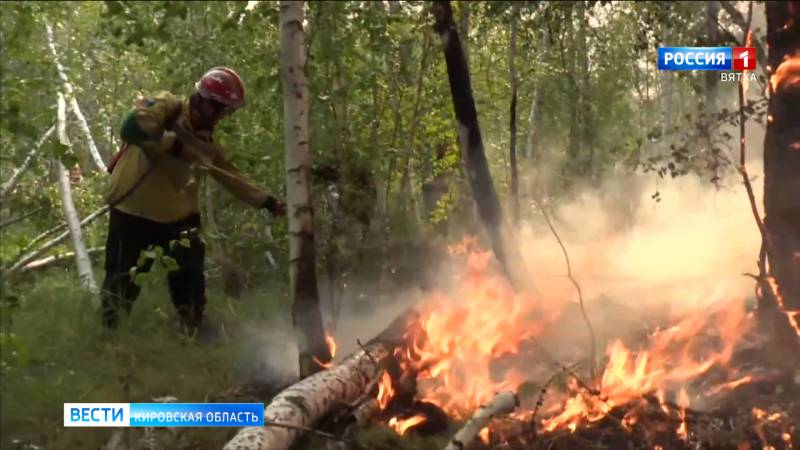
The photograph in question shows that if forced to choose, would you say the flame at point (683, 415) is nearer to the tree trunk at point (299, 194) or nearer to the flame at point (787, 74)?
the flame at point (787, 74)

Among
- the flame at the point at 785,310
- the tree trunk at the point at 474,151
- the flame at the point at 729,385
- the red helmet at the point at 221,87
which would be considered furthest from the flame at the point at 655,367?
the red helmet at the point at 221,87

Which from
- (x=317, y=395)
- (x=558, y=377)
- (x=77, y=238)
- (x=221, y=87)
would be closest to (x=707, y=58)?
(x=558, y=377)

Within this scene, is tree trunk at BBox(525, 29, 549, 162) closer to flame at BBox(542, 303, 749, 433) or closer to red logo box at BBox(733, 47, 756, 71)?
red logo box at BBox(733, 47, 756, 71)

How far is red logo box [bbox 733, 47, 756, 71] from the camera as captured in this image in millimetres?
6173

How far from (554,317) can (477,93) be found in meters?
10.6

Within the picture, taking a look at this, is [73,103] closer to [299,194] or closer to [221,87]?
[221,87]

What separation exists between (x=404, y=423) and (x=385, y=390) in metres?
0.45

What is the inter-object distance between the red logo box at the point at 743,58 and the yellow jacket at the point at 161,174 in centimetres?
405

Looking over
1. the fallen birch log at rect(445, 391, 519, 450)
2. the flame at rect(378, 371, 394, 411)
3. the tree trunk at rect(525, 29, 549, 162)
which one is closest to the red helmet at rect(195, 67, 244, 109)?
the flame at rect(378, 371, 394, 411)

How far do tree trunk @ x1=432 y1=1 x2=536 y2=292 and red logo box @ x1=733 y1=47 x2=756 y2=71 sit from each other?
2301 mm

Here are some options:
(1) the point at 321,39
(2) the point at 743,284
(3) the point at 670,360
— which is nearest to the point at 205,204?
(1) the point at 321,39

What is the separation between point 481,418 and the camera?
4.50 m

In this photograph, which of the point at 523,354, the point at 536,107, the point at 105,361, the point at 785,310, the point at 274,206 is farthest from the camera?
the point at 536,107

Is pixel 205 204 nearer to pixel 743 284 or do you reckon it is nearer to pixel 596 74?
pixel 743 284
